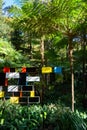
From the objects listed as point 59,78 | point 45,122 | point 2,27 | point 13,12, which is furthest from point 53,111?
point 2,27

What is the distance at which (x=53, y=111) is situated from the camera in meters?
5.14

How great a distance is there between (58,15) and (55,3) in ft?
0.95

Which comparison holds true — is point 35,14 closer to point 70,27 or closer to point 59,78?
point 70,27

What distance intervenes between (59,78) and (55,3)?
12.6m

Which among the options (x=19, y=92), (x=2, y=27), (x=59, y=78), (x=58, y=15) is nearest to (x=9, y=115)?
(x=19, y=92)

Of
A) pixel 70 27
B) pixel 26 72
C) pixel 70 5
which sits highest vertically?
pixel 70 5

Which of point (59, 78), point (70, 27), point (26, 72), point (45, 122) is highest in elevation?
point (70, 27)

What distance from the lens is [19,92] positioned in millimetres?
6586

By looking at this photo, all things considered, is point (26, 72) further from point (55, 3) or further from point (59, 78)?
point (59, 78)

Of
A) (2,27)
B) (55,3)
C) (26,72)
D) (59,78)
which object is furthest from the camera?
(2,27)

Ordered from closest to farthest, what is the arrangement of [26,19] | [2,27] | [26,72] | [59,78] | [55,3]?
[55,3], [26,19], [26,72], [59,78], [2,27]

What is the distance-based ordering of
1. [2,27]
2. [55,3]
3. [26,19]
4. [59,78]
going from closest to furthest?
[55,3], [26,19], [59,78], [2,27]

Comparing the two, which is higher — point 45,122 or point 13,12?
point 13,12

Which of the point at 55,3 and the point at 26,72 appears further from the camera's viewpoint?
the point at 26,72
